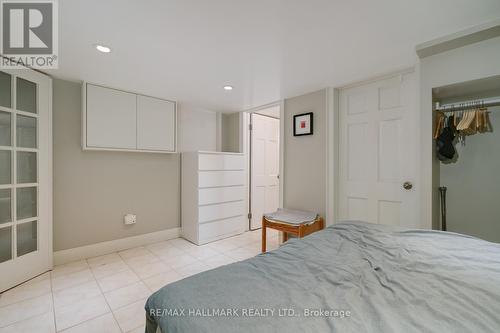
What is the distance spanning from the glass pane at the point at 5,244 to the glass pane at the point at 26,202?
146mm

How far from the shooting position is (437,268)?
1022 millimetres

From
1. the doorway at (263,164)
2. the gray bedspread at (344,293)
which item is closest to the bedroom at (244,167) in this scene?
the gray bedspread at (344,293)

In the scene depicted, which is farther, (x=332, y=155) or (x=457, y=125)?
(x=332, y=155)

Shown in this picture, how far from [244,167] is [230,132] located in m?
0.81

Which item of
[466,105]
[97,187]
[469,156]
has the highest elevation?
[466,105]

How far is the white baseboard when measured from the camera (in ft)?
8.66

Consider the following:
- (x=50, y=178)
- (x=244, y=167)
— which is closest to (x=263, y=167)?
(x=244, y=167)

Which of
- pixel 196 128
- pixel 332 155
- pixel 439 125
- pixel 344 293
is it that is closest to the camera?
pixel 344 293

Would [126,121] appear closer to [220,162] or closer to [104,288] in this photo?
[220,162]

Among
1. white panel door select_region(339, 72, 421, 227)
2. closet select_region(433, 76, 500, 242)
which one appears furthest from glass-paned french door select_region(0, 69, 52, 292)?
closet select_region(433, 76, 500, 242)

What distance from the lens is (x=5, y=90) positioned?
2.11 meters

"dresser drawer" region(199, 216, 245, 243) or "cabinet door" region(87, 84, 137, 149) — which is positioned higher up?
"cabinet door" region(87, 84, 137, 149)

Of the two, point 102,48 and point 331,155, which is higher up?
point 102,48

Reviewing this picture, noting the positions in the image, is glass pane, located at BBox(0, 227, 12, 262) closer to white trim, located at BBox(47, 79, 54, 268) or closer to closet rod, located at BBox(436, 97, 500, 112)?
white trim, located at BBox(47, 79, 54, 268)
